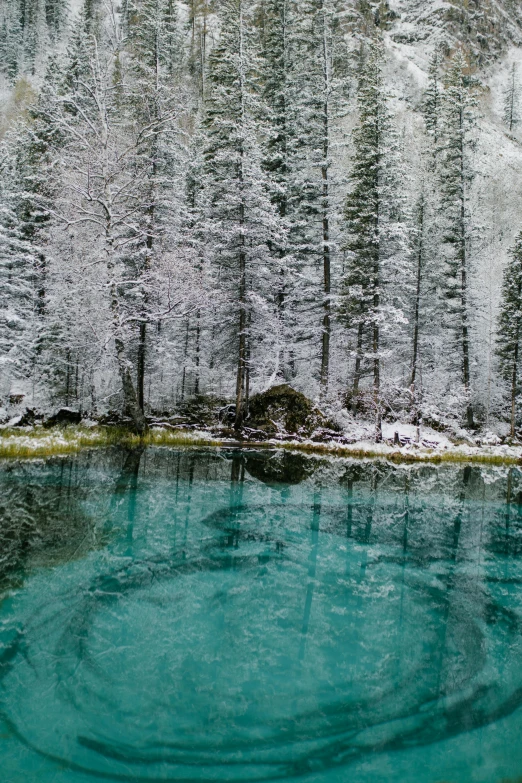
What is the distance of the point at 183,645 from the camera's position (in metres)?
5.50

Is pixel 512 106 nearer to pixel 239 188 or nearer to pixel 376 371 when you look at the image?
pixel 239 188

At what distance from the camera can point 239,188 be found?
75.6ft

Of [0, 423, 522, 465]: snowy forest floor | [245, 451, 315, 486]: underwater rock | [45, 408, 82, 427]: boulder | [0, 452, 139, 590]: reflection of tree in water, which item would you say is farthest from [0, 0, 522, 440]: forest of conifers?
[0, 452, 139, 590]: reflection of tree in water

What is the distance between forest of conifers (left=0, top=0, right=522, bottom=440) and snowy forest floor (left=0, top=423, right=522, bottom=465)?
1160 mm

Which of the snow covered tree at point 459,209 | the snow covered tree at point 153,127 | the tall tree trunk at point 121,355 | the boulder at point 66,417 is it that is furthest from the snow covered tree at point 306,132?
the boulder at point 66,417

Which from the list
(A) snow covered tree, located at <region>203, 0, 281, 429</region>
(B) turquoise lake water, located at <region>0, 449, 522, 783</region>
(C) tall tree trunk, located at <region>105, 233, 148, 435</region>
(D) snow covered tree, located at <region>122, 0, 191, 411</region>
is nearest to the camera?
(B) turquoise lake water, located at <region>0, 449, 522, 783</region>

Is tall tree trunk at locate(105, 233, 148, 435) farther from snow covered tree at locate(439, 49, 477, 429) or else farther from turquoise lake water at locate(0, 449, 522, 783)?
snow covered tree at locate(439, 49, 477, 429)

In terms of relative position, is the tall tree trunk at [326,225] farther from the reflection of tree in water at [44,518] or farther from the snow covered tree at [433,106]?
the snow covered tree at [433,106]

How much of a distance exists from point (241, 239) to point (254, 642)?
819 inches

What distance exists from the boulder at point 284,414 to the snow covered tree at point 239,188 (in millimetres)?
1020

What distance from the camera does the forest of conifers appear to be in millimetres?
21266

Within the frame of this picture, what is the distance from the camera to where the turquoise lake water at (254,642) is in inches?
153

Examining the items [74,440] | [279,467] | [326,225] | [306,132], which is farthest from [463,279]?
[74,440]

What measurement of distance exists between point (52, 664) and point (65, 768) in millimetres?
1531
